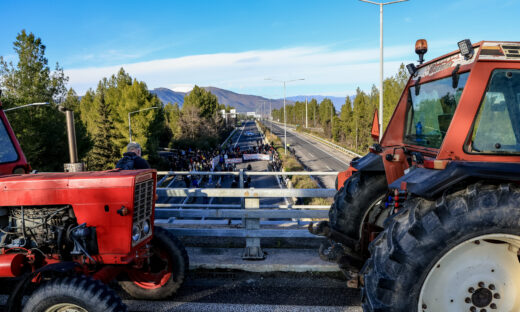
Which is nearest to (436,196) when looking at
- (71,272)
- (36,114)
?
(71,272)

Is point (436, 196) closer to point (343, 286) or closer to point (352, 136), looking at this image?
point (343, 286)

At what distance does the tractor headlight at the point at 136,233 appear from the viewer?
Result: 3.73 m

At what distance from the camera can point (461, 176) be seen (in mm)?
2572

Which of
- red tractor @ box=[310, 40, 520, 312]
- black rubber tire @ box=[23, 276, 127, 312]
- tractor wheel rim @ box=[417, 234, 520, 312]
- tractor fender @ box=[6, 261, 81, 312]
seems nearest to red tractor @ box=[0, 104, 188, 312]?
tractor fender @ box=[6, 261, 81, 312]

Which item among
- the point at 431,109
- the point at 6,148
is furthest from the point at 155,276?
the point at 431,109

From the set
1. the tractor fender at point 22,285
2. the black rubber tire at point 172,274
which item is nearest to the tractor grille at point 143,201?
the black rubber tire at point 172,274

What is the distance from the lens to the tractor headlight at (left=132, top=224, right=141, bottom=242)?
3725 mm

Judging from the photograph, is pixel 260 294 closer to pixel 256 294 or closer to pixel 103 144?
pixel 256 294

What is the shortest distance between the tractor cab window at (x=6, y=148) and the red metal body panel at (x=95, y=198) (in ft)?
3.28

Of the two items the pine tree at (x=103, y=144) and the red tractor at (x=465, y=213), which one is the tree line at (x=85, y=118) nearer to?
the pine tree at (x=103, y=144)

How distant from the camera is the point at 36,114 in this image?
25.2m

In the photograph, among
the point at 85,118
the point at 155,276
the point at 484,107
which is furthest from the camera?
the point at 85,118

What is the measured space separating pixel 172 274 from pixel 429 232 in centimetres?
290

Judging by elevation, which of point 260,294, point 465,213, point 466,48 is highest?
point 466,48
